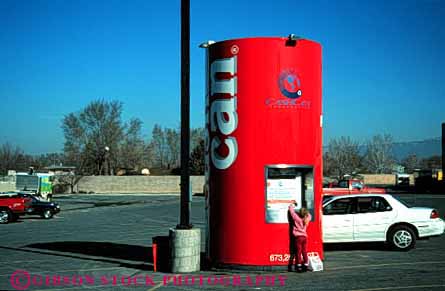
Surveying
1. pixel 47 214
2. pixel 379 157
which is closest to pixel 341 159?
pixel 379 157

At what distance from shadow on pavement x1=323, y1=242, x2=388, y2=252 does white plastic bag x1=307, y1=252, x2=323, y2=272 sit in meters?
3.76

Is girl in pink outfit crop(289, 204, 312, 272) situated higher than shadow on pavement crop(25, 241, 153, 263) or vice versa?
girl in pink outfit crop(289, 204, 312, 272)

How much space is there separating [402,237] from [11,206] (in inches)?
830

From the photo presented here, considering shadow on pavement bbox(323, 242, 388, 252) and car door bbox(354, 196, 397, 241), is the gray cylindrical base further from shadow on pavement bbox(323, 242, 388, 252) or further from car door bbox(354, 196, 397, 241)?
car door bbox(354, 196, 397, 241)

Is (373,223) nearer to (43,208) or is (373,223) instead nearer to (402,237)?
(402,237)

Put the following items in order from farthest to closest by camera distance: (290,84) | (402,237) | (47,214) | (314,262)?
1. (47,214)
2. (402,237)
3. (290,84)
4. (314,262)

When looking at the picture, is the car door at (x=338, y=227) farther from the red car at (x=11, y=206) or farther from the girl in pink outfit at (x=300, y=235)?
the red car at (x=11, y=206)

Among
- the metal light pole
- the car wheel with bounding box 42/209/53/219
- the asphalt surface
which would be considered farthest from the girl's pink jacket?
the car wheel with bounding box 42/209/53/219

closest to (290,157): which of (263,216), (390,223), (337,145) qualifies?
(263,216)

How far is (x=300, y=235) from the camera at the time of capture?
40.2 feet

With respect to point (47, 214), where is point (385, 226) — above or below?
above

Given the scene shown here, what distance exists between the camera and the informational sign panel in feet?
41.5

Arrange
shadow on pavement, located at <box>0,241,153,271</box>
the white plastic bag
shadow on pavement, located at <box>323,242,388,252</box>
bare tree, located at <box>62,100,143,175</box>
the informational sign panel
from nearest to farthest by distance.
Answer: the white plastic bag → the informational sign panel → shadow on pavement, located at <box>0,241,153,271</box> → shadow on pavement, located at <box>323,242,388,252</box> → bare tree, located at <box>62,100,143,175</box>

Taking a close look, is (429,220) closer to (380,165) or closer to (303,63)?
(303,63)
